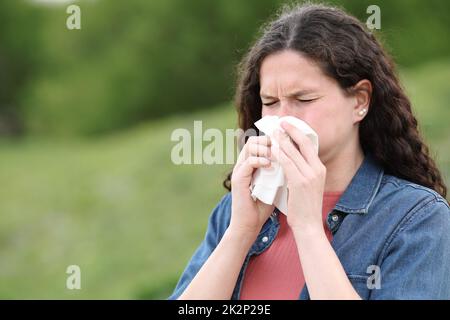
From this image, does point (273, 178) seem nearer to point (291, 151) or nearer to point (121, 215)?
point (291, 151)

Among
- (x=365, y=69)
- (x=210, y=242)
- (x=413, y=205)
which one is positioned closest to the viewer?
(x=413, y=205)

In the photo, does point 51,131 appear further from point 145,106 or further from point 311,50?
point 311,50

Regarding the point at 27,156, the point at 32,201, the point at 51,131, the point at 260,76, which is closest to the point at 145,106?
the point at 51,131

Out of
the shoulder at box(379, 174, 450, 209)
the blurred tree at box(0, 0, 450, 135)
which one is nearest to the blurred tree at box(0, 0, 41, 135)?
the blurred tree at box(0, 0, 450, 135)

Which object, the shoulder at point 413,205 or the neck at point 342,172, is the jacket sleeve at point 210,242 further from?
the shoulder at point 413,205

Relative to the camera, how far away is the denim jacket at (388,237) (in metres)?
2.28

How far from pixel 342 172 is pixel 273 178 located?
33cm

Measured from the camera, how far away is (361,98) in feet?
8.68

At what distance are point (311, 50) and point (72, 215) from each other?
8.38 metres

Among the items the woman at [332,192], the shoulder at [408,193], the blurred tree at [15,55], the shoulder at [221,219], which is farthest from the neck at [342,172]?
the blurred tree at [15,55]

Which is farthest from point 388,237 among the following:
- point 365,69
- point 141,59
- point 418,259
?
point 141,59

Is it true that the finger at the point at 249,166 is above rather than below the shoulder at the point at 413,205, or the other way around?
above

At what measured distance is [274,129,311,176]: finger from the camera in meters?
2.35

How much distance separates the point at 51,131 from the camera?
27.1 m
